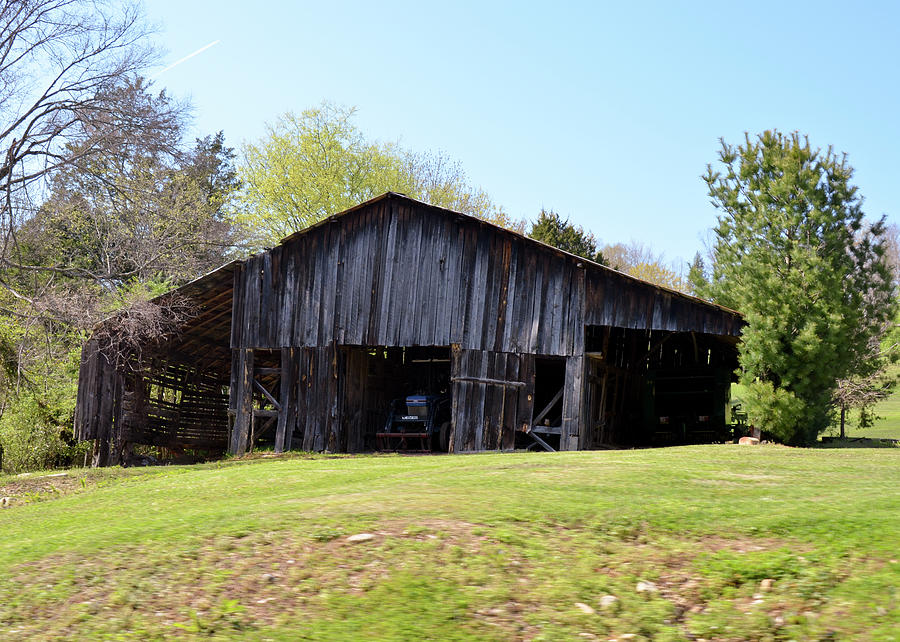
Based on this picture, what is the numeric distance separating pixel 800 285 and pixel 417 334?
9760mm

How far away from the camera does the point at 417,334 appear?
76.6 ft

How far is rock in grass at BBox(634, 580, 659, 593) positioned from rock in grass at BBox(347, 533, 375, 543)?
249 centimetres

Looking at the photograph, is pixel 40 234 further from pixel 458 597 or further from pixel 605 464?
pixel 458 597

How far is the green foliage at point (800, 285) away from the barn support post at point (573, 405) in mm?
4060

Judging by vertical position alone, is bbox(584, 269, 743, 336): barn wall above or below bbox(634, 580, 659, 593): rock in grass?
above

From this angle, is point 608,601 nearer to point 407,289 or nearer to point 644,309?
point 644,309

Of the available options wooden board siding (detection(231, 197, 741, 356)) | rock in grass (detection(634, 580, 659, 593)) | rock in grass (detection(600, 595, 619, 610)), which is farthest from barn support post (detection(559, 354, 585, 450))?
rock in grass (detection(600, 595, 619, 610))

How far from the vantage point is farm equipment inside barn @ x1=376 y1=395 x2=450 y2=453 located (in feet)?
82.3

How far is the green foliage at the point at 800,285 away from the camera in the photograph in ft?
69.7

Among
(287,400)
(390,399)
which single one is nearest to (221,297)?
(287,400)

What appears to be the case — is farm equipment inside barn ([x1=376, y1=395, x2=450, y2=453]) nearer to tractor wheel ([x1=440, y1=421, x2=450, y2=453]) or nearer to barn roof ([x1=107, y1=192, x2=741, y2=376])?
tractor wheel ([x1=440, y1=421, x2=450, y2=453])

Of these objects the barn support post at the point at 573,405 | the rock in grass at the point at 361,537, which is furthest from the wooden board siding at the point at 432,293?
the rock in grass at the point at 361,537

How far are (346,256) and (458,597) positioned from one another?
714 inches

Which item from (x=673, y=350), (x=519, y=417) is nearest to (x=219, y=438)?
(x=519, y=417)
